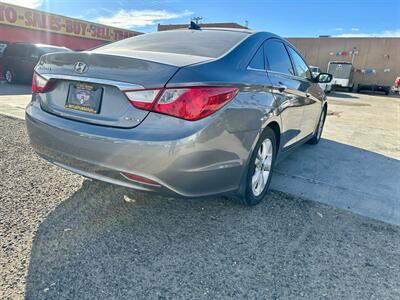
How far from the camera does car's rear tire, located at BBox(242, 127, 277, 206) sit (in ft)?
9.00

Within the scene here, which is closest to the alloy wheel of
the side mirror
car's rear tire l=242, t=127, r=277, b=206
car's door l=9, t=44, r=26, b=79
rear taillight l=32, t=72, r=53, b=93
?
car's rear tire l=242, t=127, r=277, b=206

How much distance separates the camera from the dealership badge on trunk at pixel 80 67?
89.2 inches

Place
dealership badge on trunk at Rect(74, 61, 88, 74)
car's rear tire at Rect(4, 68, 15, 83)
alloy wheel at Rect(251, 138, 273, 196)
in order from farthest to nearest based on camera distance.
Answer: car's rear tire at Rect(4, 68, 15, 83) < alloy wheel at Rect(251, 138, 273, 196) < dealership badge on trunk at Rect(74, 61, 88, 74)

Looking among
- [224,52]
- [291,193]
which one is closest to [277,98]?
[224,52]

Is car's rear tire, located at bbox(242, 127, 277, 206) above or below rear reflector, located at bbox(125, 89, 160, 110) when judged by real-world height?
below

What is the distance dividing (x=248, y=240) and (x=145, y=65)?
1526 millimetres

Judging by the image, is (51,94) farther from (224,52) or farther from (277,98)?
(277,98)

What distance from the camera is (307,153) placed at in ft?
16.6

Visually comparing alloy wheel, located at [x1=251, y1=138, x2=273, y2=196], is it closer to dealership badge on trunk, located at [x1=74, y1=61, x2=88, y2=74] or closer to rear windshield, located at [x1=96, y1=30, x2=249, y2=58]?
rear windshield, located at [x1=96, y1=30, x2=249, y2=58]

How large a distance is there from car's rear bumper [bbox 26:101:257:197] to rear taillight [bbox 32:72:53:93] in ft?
0.82

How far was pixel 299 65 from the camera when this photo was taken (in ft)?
13.8

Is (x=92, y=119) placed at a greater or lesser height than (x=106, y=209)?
greater

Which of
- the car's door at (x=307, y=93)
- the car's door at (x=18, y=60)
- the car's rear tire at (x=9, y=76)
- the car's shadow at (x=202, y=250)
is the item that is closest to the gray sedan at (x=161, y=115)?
the car's shadow at (x=202, y=250)

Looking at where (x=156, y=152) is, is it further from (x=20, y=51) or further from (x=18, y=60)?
(x=20, y=51)
